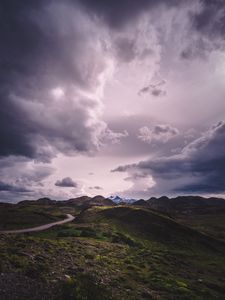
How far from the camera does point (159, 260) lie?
3959 centimetres

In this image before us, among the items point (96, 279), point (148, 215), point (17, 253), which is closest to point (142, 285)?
point (96, 279)

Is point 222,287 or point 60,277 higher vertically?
point 60,277

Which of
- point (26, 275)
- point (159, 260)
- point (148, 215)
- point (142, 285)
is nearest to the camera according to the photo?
point (26, 275)

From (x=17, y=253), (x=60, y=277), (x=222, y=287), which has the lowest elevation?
(x=222, y=287)

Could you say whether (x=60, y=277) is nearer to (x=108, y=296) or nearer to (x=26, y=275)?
(x=26, y=275)

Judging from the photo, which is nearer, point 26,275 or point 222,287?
point 26,275

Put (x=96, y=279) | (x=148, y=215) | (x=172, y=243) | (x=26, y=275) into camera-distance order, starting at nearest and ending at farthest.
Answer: (x=26, y=275) < (x=96, y=279) < (x=172, y=243) < (x=148, y=215)

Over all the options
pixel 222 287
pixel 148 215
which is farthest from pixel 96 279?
pixel 148 215

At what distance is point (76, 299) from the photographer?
54.4 ft

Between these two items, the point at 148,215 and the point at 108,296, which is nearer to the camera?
the point at 108,296

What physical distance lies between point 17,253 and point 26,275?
226 inches

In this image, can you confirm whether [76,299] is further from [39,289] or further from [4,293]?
[4,293]

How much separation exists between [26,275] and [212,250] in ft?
195

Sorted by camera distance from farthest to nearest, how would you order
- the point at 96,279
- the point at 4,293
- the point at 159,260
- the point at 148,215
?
the point at 148,215 → the point at 159,260 → the point at 96,279 → the point at 4,293
